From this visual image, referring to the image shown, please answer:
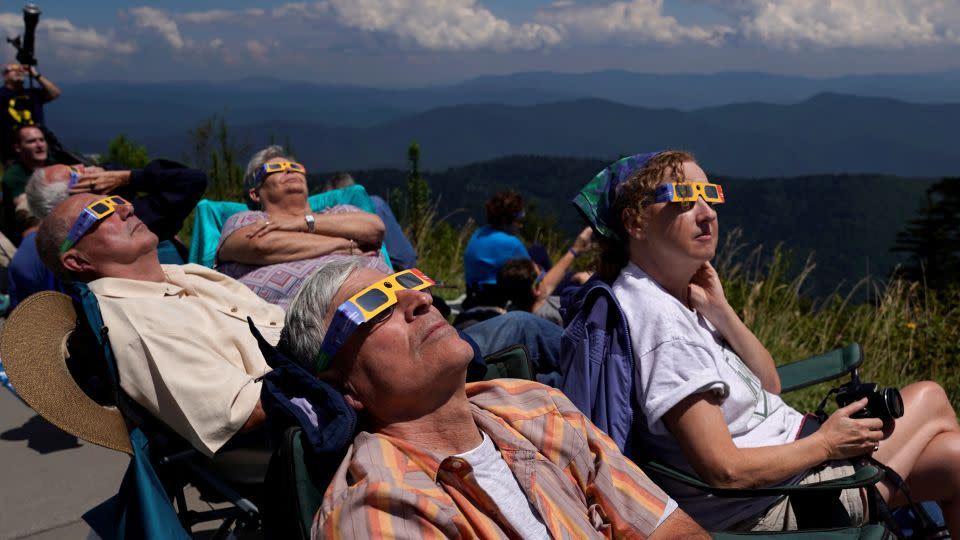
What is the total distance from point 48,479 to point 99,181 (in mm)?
1478

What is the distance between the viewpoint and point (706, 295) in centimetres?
255

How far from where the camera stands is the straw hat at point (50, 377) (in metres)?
2.33

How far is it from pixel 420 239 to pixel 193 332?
7169 millimetres

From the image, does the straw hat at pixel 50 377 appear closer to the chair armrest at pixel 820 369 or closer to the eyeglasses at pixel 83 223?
the eyeglasses at pixel 83 223

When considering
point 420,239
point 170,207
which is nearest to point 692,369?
point 170,207

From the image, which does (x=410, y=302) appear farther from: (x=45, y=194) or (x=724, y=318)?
(x=45, y=194)

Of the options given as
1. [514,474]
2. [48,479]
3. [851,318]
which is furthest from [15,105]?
[851,318]

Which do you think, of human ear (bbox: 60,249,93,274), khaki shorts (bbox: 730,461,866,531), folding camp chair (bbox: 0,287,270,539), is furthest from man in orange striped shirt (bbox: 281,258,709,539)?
human ear (bbox: 60,249,93,274)

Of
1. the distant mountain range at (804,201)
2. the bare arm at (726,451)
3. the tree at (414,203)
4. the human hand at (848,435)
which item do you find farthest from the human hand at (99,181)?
the distant mountain range at (804,201)

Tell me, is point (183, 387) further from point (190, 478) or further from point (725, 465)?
point (725, 465)

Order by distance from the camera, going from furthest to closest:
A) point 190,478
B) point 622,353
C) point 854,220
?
point 854,220 < point 190,478 < point 622,353

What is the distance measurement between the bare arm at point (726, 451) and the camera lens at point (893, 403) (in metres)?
0.24

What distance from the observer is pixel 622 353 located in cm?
230

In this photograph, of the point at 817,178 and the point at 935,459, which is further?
the point at 817,178
